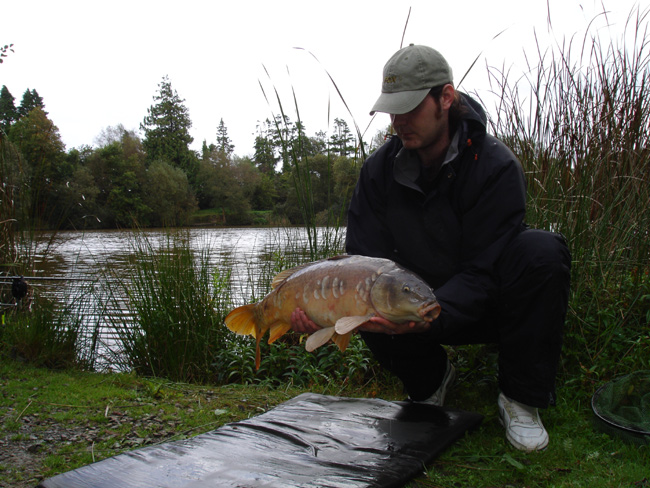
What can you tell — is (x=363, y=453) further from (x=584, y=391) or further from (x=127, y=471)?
(x=584, y=391)

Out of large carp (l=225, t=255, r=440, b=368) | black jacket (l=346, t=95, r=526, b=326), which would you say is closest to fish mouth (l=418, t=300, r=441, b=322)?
large carp (l=225, t=255, r=440, b=368)

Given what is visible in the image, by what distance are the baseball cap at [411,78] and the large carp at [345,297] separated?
23.6 inches

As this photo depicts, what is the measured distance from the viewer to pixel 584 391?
232 cm

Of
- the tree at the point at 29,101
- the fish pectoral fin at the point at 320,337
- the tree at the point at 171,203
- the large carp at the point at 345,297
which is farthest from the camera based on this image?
the tree at the point at 29,101

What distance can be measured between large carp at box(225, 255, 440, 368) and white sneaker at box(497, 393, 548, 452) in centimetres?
56

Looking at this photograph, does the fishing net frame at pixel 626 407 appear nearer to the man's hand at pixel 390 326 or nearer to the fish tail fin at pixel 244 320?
the man's hand at pixel 390 326

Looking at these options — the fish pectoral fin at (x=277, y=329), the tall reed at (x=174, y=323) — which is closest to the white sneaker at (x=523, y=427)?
the fish pectoral fin at (x=277, y=329)

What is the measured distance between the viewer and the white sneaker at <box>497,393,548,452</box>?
1.85 m

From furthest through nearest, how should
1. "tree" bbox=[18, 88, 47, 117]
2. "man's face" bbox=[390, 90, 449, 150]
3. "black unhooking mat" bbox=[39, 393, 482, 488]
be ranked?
"tree" bbox=[18, 88, 47, 117], "man's face" bbox=[390, 90, 449, 150], "black unhooking mat" bbox=[39, 393, 482, 488]

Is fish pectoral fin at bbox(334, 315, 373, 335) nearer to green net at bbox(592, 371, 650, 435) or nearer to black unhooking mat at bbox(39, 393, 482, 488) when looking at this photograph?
black unhooking mat at bbox(39, 393, 482, 488)

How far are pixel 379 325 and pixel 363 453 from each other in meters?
0.44

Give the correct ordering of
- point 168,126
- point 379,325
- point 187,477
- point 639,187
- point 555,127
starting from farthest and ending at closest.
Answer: point 168,126, point 555,127, point 639,187, point 379,325, point 187,477

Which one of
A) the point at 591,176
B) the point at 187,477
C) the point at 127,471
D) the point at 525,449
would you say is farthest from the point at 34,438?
the point at 591,176

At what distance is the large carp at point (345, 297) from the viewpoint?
66.1 inches
